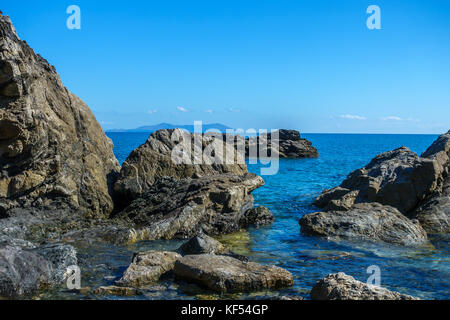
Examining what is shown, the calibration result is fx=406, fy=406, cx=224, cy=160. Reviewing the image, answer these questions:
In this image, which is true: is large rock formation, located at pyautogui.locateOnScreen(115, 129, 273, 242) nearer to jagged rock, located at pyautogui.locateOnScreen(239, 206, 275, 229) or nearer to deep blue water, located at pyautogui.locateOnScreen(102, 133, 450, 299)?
jagged rock, located at pyautogui.locateOnScreen(239, 206, 275, 229)

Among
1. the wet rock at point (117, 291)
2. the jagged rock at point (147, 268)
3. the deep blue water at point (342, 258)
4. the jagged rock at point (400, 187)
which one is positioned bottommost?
the deep blue water at point (342, 258)

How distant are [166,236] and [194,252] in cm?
287

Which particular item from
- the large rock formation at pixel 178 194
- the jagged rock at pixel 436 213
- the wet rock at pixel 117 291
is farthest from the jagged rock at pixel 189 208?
the jagged rock at pixel 436 213

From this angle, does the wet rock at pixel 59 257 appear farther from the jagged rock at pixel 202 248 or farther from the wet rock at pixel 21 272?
the jagged rock at pixel 202 248

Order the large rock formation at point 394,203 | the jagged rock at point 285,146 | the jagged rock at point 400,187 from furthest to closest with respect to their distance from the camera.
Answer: the jagged rock at point 285,146 → the jagged rock at point 400,187 → the large rock formation at point 394,203

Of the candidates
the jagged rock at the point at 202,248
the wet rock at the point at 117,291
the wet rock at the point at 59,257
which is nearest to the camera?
the wet rock at the point at 117,291

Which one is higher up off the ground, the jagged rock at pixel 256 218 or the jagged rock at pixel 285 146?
the jagged rock at pixel 285 146

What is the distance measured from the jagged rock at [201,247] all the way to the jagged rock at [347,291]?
3783 mm

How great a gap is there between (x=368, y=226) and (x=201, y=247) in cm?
666

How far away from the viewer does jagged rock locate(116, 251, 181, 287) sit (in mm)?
9516

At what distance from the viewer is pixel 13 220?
1395 cm

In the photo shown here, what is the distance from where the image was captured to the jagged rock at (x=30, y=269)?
28.1 feet
